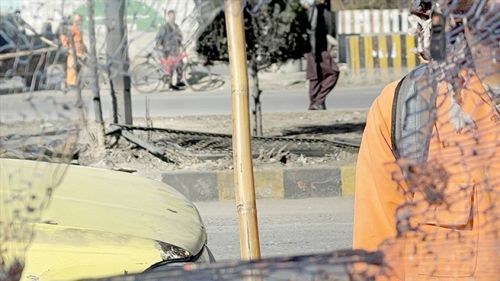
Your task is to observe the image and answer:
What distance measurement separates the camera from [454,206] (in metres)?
2.13

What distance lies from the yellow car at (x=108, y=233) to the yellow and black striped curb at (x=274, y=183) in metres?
3.79

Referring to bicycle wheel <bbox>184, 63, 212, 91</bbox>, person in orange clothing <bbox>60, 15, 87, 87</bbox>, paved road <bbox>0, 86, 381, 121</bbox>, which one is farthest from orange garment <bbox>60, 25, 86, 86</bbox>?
paved road <bbox>0, 86, 381, 121</bbox>

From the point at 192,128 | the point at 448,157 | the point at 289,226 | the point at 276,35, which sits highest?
the point at 448,157

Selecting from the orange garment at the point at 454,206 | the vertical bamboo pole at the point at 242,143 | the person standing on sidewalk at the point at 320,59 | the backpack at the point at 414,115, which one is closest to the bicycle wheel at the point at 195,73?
the vertical bamboo pole at the point at 242,143

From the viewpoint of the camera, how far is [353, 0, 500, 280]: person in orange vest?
2.02 meters

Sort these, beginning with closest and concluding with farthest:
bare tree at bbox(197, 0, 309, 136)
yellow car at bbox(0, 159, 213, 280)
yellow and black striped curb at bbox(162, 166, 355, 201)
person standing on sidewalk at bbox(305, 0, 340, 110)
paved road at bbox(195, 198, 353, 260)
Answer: yellow car at bbox(0, 159, 213, 280) < paved road at bbox(195, 198, 353, 260) < yellow and black striped curb at bbox(162, 166, 355, 201) < bare tree at bbox(197, 0, 309, 136) < person standing on sidewalk at bbox(305, 0, 340, 110)

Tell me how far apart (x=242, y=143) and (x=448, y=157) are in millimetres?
646

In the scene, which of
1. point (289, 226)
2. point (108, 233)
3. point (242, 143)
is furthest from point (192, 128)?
point (242, 143)

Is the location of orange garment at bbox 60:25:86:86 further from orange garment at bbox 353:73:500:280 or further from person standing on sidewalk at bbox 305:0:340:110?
person standing on sidewalk at bbox 305:0:340:110

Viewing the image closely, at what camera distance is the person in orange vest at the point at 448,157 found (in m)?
2.02

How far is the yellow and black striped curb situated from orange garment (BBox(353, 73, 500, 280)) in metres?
5.79

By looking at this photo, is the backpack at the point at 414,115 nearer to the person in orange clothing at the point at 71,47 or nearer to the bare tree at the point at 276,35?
the person in orange clothing at the point at 71,47

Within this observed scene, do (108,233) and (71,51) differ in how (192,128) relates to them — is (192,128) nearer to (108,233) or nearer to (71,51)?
(108,233)

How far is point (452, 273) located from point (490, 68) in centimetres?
43
